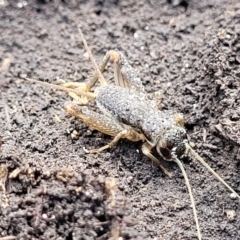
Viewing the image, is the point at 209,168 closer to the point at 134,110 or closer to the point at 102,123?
the point at 134,110

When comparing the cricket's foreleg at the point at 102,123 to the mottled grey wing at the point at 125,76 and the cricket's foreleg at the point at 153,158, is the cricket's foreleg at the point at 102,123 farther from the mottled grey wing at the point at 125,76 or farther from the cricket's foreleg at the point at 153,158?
the mottled grey wing at the point at 125,76

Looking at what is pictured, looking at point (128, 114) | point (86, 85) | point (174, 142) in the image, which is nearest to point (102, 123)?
point (128, 114)

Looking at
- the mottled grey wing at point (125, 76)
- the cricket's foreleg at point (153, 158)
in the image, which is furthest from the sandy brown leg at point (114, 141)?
the mottled grey wing at point (125, 76)

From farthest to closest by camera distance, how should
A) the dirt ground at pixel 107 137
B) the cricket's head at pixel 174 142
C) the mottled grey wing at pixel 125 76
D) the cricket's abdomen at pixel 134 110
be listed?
the mottled grey wing at pixel 125 76, the cricket's abdomen at pixel 134 110, the cricket's head at pixel 174 142, the dirt ground at pixel 107 137

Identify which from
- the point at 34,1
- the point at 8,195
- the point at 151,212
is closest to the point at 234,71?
the point at 151,212

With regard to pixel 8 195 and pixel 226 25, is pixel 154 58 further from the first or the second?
pixel 8 195

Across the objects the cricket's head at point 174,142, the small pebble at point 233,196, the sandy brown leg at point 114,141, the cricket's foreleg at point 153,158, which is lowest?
the small pebble at point 233,196

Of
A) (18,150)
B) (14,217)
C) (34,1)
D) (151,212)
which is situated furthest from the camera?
(34,1)

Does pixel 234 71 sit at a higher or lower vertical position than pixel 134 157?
higher
